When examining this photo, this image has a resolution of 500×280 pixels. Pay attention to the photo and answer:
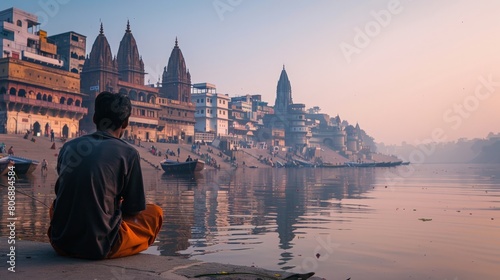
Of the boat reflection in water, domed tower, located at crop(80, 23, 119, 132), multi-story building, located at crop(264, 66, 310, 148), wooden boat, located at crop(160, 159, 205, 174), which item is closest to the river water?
the boat reflection in water

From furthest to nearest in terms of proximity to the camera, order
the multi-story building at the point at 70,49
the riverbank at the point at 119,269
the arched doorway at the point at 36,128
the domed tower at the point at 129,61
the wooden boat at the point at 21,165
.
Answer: the domed tower at the point at 129,61 → the multi-story building at the point at 70,49 → the arched doorway at the point at 36,128 → the wooden boat at the point at 21,165 → the riverbank at the point at 119,269

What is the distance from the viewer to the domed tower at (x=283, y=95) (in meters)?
117

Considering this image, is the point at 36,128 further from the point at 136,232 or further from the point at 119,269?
the point at 119,269

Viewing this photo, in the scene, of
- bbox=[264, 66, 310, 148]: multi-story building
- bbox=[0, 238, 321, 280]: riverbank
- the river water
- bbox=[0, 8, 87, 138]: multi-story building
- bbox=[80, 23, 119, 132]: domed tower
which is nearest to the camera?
bbox=[0, 238, 321, 280]: riverbank

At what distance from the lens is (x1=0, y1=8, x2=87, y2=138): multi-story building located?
4256cm

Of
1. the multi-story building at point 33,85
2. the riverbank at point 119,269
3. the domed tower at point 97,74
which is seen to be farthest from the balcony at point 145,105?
the riverbank at point 119,269

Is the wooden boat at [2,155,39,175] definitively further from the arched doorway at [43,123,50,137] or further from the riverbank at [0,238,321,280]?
the riverbank at [0,238,321,280]

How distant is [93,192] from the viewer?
3.42 m

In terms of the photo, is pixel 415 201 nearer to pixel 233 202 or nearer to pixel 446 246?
pixel 233 202

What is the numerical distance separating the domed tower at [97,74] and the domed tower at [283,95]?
63.6 m

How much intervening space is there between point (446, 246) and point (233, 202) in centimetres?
785

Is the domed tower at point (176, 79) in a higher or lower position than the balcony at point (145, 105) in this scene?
higher

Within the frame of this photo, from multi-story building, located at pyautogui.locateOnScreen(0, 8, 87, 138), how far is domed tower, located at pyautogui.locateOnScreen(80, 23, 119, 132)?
7.39ft

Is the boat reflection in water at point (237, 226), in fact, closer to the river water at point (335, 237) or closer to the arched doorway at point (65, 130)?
the river water at point (335, 237)
